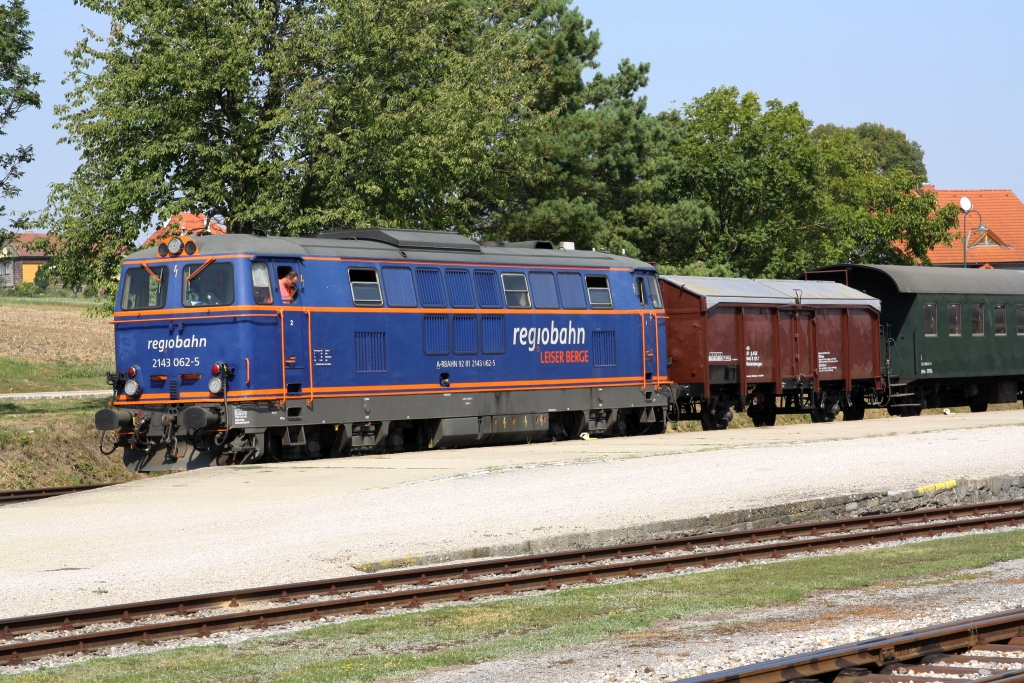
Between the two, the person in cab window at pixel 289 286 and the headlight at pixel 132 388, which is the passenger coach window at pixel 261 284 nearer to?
the person in cab window at pixel 289 286

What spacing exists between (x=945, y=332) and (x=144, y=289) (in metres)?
21.6

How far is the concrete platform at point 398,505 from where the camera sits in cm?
1222

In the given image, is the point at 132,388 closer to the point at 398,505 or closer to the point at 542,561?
the point at 398,505

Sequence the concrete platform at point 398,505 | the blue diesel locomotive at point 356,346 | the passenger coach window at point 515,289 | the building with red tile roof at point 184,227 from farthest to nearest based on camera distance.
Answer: the building with red tile roof at point 184,227 < the passenger coach window at point 515,289 < the blue diesel locomotive at point 356,346 < the concrete platform at point 398,505

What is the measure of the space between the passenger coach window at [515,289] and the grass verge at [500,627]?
11513 millimetres

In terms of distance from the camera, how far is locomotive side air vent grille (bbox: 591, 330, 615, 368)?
25.5 meters

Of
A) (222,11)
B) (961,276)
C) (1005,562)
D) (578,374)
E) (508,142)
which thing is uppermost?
(222,11)

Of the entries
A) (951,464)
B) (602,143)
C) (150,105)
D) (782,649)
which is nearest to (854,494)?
(951,464)


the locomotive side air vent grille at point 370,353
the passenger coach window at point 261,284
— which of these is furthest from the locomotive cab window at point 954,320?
the passenger coach window at point 261,284

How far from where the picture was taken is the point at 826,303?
103 feet

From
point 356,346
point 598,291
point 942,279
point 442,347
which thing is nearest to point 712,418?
point 598,291

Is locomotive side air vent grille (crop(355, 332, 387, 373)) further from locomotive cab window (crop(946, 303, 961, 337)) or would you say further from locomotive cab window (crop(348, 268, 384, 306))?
locomotive cab window (crop(946, 303, 961, 337))

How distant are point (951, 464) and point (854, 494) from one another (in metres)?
3.82

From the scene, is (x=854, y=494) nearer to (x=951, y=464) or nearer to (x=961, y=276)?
(x=951, y=464)
